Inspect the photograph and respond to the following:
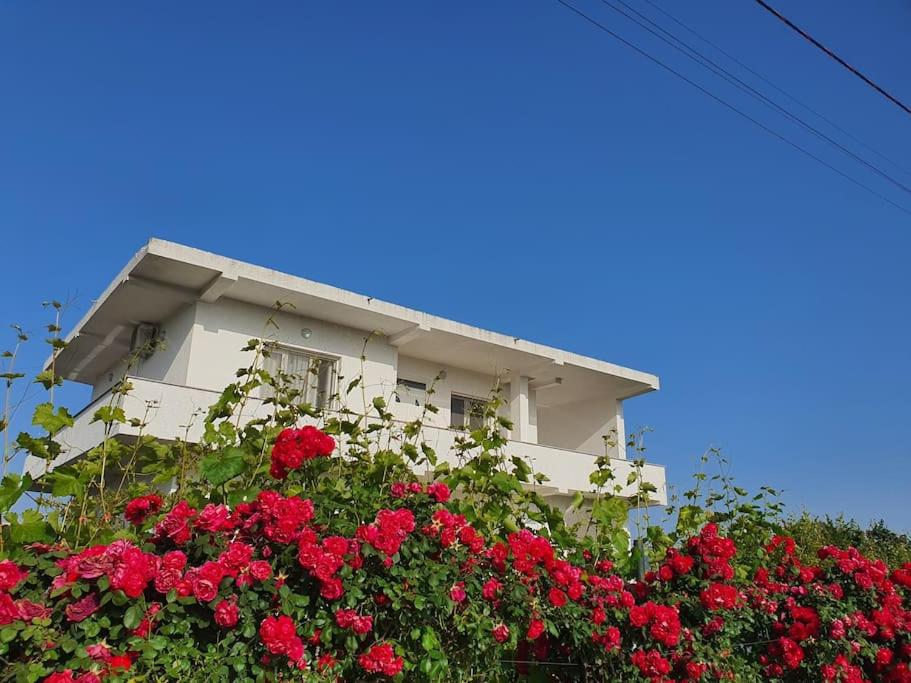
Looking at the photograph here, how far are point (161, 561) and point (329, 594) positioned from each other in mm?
764

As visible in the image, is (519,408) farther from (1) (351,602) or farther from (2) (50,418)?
(1) (351,602)

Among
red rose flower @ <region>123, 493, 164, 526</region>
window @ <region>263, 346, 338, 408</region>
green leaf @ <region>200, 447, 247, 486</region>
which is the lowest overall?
red rose flower @ <region>123, 493, 164, 526</region>

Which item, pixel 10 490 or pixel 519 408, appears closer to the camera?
pixel 10 490

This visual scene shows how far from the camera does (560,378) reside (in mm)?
18453

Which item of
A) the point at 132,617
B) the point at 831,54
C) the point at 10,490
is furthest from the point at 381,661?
the point at 831,54

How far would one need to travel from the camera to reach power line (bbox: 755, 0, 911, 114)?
6.76 meters

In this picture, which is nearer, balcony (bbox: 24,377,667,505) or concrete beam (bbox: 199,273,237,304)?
balcony (bbox: 24,377,667,505)

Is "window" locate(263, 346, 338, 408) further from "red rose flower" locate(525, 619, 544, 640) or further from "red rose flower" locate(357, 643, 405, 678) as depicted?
"red rose flower" locate(357, 643, 405, 678)

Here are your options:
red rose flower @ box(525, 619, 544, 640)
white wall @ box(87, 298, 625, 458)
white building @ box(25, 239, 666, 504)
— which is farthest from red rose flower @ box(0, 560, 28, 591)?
white wall @ box(87, 298, 625, 458)

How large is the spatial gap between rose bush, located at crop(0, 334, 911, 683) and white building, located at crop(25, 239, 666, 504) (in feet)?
13.3

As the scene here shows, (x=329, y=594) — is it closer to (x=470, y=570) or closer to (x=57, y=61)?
(x=470, y=570)

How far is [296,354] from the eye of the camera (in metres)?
14.0

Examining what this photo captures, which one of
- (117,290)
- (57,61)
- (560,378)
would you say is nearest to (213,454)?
(57,61)

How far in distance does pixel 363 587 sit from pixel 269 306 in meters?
11.1
